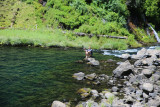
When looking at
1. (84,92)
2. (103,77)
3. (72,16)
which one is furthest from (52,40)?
(84,92)

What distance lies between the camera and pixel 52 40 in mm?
30328

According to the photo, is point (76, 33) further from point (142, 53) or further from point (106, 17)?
point (142, 53)

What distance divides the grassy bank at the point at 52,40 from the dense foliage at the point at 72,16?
2693 millimetres

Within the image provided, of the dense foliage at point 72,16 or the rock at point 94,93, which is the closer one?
the rock at point 94,93

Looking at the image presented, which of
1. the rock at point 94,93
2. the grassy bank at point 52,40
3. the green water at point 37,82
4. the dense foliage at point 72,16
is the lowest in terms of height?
the rock at point 94,93

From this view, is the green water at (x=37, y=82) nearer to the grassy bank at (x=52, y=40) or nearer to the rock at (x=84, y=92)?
the rock at (x=84, y=92)

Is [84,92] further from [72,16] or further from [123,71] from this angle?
[72,16]

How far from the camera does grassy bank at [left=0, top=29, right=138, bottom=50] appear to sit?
27.9 meters

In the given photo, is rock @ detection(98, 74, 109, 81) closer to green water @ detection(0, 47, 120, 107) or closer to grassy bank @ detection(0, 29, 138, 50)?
green water @ detection(0, 47, 120, 107)

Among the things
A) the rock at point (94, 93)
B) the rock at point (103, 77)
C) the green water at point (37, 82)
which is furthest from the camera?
the rock at point (103, 77)

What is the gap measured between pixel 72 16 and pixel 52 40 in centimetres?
1084

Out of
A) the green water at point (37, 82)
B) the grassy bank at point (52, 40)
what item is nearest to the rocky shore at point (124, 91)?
the green water at point (37, 82)

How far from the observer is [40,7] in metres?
43.4

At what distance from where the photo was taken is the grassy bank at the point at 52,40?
91.5ft
